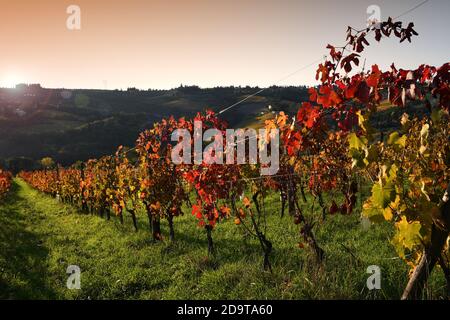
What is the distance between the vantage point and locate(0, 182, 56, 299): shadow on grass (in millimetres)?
6330

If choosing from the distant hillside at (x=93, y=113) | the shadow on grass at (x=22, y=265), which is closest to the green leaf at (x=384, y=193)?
the shadow on grass at (x=22, y=265)

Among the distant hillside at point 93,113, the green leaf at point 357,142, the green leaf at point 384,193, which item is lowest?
the green leaf at point 384,193

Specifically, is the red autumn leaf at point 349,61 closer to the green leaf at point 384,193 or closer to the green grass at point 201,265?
the green leaf at point 384,193

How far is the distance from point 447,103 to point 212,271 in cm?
422

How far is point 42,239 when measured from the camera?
10.8 m

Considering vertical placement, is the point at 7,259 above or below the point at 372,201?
below

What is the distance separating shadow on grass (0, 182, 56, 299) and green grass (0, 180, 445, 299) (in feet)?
0.05

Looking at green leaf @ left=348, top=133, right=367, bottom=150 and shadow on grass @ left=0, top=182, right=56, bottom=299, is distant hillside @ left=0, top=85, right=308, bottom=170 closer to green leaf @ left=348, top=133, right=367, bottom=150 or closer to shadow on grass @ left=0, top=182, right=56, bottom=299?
shadow on grass @ left=0, top=182, right=56, bottom=299

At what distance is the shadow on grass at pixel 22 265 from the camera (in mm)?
6330

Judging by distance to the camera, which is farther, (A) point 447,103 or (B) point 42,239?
(B) point 42,239

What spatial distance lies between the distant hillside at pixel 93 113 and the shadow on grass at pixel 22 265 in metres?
51.2

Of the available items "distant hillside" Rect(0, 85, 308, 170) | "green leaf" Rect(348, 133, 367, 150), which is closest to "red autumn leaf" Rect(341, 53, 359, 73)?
"green leaf" Rect(348, 133, 367, 150)
